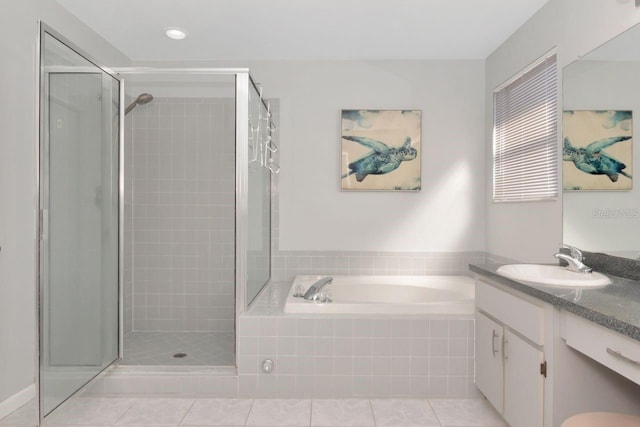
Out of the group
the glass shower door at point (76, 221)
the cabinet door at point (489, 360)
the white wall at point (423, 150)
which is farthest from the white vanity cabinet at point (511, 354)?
the glass shower door at point (76, 221)

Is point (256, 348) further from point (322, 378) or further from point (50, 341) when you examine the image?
point (50, 341)

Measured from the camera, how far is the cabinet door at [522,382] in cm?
165

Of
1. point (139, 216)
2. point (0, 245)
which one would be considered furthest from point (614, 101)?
point (139, 216)

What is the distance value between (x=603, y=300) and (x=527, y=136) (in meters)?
1.67

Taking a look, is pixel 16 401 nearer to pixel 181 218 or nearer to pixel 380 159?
pixel 181 218

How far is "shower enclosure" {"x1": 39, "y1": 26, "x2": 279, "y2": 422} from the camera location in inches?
79.4

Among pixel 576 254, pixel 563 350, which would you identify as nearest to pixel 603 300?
pixel 563 350

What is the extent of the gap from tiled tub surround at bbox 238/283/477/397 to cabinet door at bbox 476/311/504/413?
163mm

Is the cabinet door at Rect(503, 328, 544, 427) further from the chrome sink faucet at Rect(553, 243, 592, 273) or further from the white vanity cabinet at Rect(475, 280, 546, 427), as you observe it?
the chrome sink faucet at Rect(553, 243, 592, 273)

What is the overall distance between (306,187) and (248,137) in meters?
0.98

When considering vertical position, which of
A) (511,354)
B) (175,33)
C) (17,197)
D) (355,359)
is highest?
(175,33)

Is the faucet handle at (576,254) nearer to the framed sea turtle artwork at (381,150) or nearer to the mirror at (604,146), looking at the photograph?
the mirror at (604,146)

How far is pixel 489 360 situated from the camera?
2154 mm

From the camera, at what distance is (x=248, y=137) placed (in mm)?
2596
